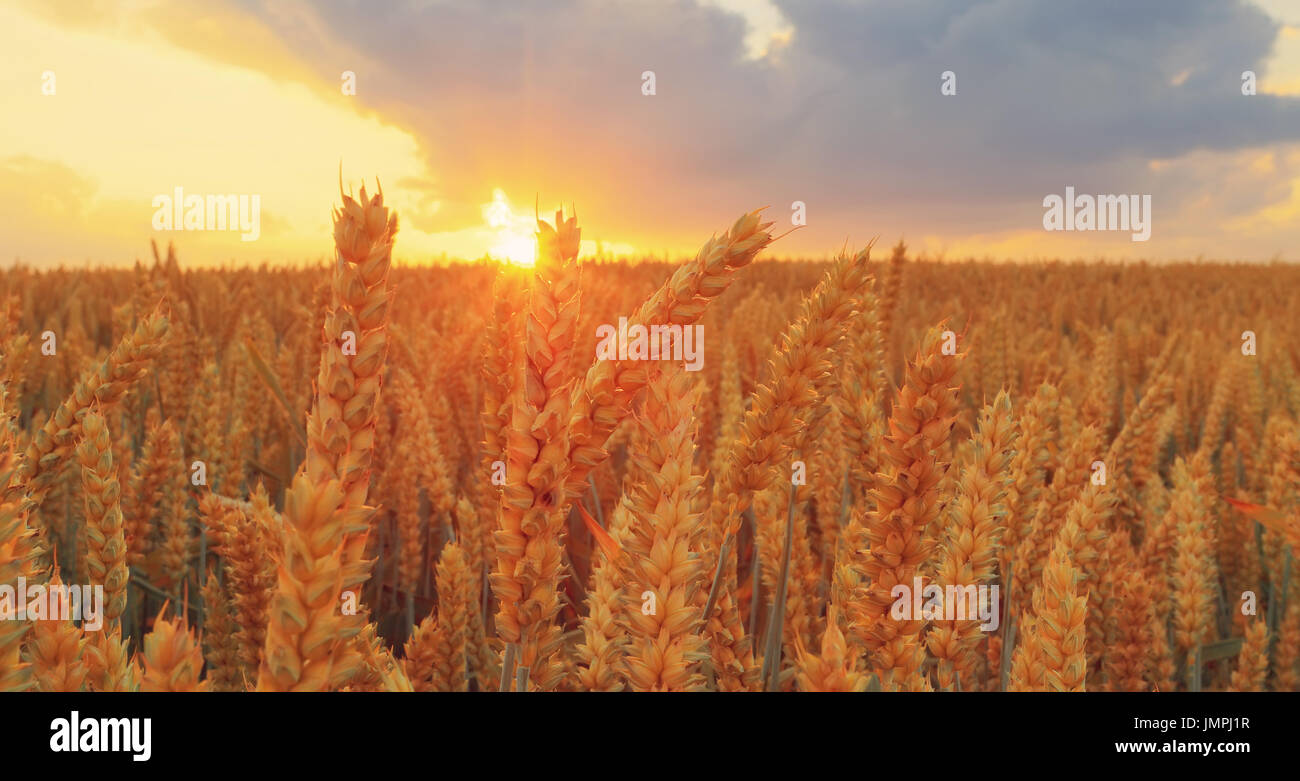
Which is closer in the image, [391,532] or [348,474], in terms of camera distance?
[348,474]

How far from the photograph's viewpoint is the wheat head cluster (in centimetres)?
66

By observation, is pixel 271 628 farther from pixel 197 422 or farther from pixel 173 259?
pixel 173 259

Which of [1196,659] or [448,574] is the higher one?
[448,574]

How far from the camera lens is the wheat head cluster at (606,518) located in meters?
0.66

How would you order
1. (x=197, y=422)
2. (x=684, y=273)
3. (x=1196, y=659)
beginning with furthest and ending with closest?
(x=197, y=422) < (x=1196, y=659) < (x=684, y=273)

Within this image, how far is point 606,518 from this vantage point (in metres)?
2.98

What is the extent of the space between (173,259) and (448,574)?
299cm

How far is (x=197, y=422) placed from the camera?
2641 mm

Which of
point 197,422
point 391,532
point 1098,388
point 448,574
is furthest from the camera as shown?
point 391,532
